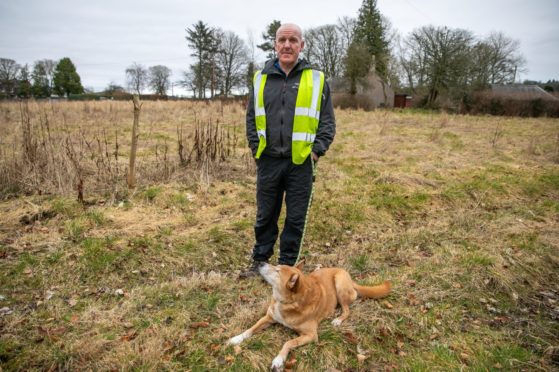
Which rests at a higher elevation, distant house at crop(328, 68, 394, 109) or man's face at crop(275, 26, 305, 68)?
distant house at crop(328, 68, 394, 109)

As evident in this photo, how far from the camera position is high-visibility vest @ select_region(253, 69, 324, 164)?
142 inches

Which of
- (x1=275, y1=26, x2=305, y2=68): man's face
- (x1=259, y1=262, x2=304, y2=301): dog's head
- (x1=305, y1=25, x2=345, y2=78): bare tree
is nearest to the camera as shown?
(x1=259, y1=262, x2=304, y2=301): dog's head

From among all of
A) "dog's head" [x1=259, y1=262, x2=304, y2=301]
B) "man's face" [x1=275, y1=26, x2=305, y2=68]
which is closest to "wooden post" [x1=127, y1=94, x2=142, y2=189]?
"man's face" [x1=275, y1=26, x2=305, y2=68]

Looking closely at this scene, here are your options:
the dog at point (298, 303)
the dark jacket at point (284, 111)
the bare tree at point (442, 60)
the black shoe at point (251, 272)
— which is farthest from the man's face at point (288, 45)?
the bare tree at point (442, 60)

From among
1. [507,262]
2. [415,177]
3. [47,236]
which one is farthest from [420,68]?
[47,236]

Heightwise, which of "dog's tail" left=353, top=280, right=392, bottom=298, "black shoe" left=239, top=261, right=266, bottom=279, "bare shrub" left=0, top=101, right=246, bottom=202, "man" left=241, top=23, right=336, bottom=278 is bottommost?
"black shoe" left=239, top=261, right=266, bottom=279

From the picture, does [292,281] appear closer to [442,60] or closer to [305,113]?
[305,113]

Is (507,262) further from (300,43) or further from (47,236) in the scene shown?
(47,236)

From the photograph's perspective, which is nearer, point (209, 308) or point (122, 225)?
point (209, 308)

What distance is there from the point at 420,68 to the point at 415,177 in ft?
110

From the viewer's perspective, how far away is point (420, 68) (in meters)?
36.3

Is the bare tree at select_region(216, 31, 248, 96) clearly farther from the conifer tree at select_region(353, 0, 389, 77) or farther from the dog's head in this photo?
the dog's head

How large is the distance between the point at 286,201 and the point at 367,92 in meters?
32.1

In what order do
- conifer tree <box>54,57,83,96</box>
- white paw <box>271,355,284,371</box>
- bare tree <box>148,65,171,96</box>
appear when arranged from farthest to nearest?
bare tree <box>148,65,171,96</box> → conifer tree <box>54,57,83,96</box> → white paw <box>271,355,284,371</box>
